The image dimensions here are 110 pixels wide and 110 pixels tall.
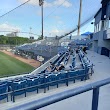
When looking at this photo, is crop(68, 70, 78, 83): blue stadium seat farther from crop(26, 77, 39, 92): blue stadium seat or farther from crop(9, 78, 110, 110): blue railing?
Result: crop(9, 78, 110, 110): blue railing

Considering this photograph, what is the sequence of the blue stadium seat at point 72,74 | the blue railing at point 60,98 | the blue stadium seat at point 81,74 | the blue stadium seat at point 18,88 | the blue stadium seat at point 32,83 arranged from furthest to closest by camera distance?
the blue stadium seat at point 81,74
the blue stadium seat at point 72,74
the blue stadium seat at point 32,83
the blue stadium seat at point 18,88
the blue railing at point 60,98

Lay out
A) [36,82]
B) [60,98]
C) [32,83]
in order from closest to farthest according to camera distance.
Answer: [60,98] < [32,83] < [36,82]

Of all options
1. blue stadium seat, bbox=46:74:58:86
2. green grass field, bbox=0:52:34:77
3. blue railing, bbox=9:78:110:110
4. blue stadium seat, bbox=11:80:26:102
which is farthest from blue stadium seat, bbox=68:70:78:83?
green grass field, bbox=0:52:34:77

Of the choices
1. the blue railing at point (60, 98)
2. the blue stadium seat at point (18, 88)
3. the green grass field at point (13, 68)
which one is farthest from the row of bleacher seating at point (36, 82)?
the green grass field at point (13, 68)

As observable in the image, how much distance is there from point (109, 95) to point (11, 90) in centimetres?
355

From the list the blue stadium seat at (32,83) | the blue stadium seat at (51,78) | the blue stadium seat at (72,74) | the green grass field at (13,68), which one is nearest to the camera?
the blue stadium seat at (32,83)

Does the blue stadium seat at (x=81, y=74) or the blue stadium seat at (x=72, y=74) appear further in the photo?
the blue stadium seat at (x=81, y=74)

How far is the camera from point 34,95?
314 inches

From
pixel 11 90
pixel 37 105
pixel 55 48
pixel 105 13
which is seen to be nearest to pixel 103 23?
pixel 105 13

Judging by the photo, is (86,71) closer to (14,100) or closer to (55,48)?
(14,100)

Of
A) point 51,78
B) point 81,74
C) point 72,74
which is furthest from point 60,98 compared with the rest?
point 81,74

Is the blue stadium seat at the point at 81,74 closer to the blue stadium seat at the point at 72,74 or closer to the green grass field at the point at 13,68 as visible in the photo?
the blue stadium seat at the point at 72,74

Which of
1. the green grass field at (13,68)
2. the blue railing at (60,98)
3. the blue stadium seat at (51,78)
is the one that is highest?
the blue railing at (60,98)

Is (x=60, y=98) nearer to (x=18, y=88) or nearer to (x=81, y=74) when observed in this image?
(x=18, y=88)
